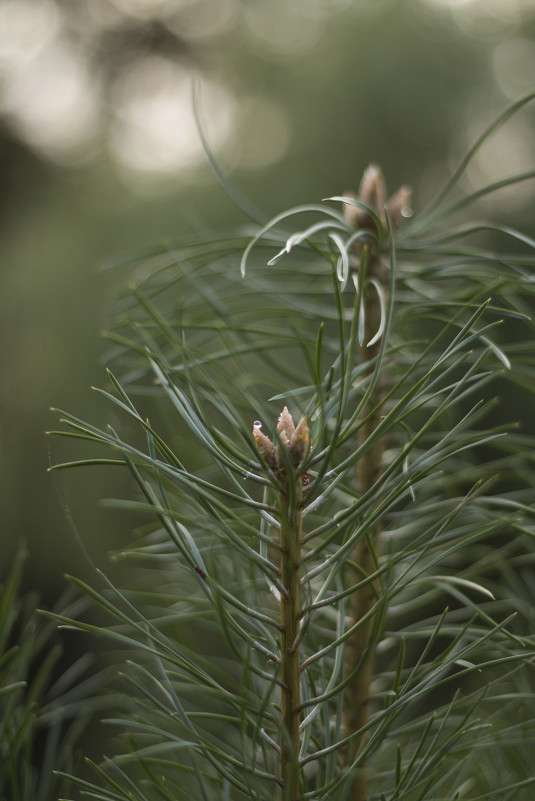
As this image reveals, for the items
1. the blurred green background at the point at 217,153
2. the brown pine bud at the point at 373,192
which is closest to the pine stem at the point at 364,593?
the brown pine bud at the point at 373,192

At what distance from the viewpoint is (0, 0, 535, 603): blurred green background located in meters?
0.57

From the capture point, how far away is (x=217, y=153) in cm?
62

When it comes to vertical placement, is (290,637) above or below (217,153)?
below

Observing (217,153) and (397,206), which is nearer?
(397,206)

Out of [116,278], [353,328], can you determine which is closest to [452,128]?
[116,278]

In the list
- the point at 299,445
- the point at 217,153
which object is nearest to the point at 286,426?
the point at 299,445

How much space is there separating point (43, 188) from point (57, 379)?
0.83ft

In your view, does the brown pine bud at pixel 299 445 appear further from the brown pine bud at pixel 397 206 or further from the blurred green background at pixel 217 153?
the blurred green background at pixel 217 153

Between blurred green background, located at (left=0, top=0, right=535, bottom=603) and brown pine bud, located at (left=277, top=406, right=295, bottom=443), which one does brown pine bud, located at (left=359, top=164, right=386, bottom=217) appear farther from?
blurred green background, located at (left=0, top=0, right=535, bottom=603)

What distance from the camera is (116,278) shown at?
0.59 meters

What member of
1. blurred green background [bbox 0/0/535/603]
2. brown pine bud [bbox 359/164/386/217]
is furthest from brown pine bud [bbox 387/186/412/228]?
blurred green background [bbox 0/0/535/603]

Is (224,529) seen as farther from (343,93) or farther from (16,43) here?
(16,43)

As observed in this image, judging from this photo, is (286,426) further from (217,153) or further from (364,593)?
(217,153)

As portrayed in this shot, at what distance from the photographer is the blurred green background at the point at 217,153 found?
1.86 feet
